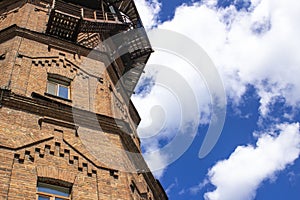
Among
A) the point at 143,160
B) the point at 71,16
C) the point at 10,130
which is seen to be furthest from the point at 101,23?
the point at 10,130

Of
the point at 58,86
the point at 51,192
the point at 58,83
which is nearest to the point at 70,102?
the point at 58,86

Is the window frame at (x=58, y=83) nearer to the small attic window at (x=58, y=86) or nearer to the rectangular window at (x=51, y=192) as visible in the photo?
the small attic window at (x=58, y=86)

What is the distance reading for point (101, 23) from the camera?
16047 mm

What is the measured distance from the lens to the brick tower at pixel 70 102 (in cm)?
1016

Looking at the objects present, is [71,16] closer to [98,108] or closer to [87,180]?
[98,108]

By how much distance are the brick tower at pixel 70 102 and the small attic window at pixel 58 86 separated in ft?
0.09

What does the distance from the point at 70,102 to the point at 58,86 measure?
88 cm

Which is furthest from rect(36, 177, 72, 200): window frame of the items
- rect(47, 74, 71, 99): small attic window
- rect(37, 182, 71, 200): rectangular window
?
rect(47, 74, 71, 99): small attic window

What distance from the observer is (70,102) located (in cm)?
1279

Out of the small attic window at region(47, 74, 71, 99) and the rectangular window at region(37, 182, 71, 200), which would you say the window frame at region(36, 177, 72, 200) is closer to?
the rectangular window at region(37, 182, 71, 200)

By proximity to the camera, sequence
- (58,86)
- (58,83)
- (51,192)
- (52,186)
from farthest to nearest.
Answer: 1. (58,83)
2. (58,86)
3. (52,186)
4. (51,192)

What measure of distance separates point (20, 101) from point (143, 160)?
3.91m

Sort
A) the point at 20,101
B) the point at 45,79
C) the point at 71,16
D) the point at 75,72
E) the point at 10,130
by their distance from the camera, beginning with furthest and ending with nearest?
the point at 71,16 < the point at 75,72 < the point at 45,79 < the point at 20,101 < the point at 10,130

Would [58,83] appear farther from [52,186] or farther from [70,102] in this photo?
[52,186]
